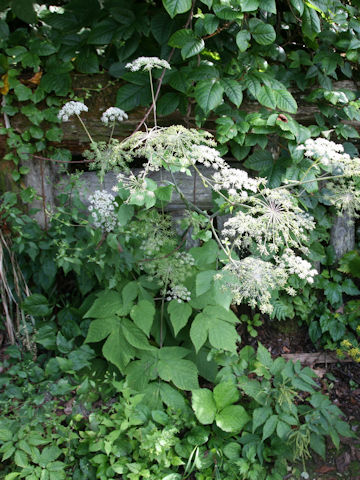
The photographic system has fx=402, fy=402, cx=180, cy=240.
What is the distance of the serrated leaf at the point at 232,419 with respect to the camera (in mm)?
2121

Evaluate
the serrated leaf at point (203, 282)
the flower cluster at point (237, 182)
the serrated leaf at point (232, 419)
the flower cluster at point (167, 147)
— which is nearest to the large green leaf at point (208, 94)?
the flower cluster at point (167, 147)

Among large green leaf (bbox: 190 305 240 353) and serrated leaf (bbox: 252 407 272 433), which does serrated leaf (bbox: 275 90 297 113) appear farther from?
serrated leaf (bbox: 252 407 272 433)

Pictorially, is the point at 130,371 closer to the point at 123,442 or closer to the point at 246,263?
the point at 123,442

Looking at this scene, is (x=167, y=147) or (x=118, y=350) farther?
(x=118, y=350)

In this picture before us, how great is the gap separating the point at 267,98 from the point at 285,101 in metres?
0.12

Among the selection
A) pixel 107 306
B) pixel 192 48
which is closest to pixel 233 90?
pixel 192 48

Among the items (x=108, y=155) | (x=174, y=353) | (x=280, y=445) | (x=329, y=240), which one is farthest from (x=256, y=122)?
(x=280, y=445)

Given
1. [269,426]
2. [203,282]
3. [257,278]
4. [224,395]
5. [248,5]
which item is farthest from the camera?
[224,395]

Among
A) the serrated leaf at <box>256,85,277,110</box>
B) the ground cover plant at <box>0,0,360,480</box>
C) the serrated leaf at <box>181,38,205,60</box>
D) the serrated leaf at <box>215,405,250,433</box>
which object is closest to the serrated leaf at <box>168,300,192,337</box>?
the ground cover plant at <box>0,0,360,480</box>

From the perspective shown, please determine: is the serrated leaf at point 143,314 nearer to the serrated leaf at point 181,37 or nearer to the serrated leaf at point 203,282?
the serrated leaf at point 203,282

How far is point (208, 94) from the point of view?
2.15 metres

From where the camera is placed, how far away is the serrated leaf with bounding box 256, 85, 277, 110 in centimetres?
226

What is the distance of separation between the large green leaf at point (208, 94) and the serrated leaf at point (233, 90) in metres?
0.04

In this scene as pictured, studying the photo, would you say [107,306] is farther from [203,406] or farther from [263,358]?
[263,358]
